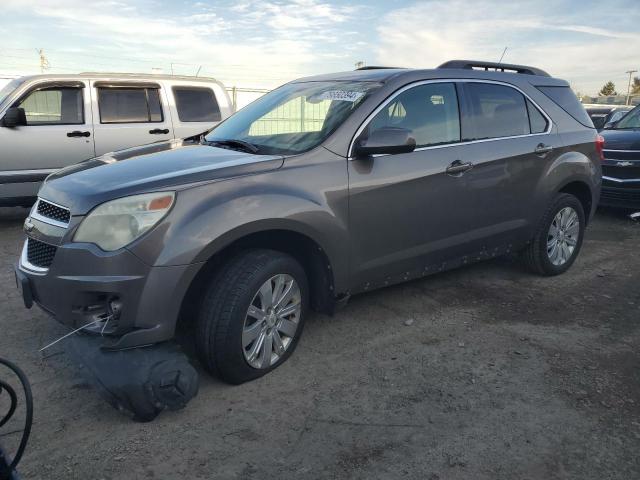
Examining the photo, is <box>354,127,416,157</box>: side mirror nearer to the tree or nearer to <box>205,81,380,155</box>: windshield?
<box>205,81,380,155</box>: windshield

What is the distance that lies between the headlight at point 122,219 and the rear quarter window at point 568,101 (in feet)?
11.8

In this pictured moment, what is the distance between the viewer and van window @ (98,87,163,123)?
7414 millimetres

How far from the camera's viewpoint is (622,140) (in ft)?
25.5

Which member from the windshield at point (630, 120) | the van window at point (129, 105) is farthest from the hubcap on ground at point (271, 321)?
the windshield at point (630, 120)

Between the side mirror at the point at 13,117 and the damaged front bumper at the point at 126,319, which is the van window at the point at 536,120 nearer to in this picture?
the damaged front bumper at the point at 126,319

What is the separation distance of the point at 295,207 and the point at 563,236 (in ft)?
10.2

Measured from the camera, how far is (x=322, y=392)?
3123 mm

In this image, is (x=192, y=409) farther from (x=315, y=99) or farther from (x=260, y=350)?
(x=315, y=99)

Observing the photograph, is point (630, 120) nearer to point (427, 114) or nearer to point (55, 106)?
point (427, 114)

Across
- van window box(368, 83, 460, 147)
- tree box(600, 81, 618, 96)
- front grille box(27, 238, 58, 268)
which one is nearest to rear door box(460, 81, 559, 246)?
van window box(368, 83, 460, 147)

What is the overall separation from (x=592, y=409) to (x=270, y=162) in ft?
7.37

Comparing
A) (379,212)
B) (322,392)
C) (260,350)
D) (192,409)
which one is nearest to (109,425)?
(192,409)

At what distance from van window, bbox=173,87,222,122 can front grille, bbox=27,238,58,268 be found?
16.5 feet

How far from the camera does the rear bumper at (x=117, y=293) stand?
272cm
